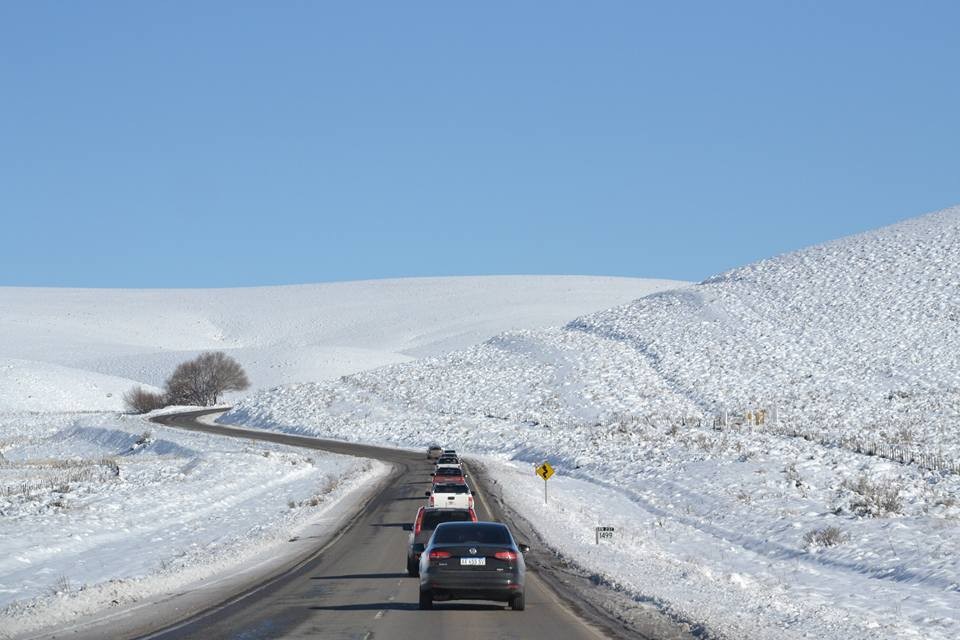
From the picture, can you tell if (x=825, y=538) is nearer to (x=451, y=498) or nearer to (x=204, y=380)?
(x=451, y=498)

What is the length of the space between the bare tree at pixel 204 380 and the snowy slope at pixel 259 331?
4.06 metres

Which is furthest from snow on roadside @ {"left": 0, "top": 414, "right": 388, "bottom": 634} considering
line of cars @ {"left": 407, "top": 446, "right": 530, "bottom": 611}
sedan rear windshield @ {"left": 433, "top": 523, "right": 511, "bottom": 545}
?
sedan rear windshield @ {"left": 433, "top": 523, "right": 511, "bottom": 545}

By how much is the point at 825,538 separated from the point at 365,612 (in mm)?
14549

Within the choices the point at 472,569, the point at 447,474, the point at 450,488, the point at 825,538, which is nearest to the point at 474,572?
the point at 472,569

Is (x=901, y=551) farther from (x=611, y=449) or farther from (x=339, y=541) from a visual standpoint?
(x=611, y=449)

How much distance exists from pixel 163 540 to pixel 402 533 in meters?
6.33

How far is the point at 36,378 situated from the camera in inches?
5030

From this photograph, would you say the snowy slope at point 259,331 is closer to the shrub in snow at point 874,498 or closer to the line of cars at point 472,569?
the shrub in snow at point 874,498

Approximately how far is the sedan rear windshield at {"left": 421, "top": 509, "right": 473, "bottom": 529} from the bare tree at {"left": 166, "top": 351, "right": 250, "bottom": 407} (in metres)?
109

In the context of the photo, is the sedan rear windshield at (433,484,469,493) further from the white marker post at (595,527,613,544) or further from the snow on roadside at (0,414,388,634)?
the snow on roadside at (0,414,388,634)

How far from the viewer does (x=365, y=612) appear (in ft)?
60.1

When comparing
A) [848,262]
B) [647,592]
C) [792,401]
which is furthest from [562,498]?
[848,262]

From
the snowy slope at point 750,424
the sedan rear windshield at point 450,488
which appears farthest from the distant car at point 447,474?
the sedan rear windshield at point 450,488

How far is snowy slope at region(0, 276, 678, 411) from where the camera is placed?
134 meters
